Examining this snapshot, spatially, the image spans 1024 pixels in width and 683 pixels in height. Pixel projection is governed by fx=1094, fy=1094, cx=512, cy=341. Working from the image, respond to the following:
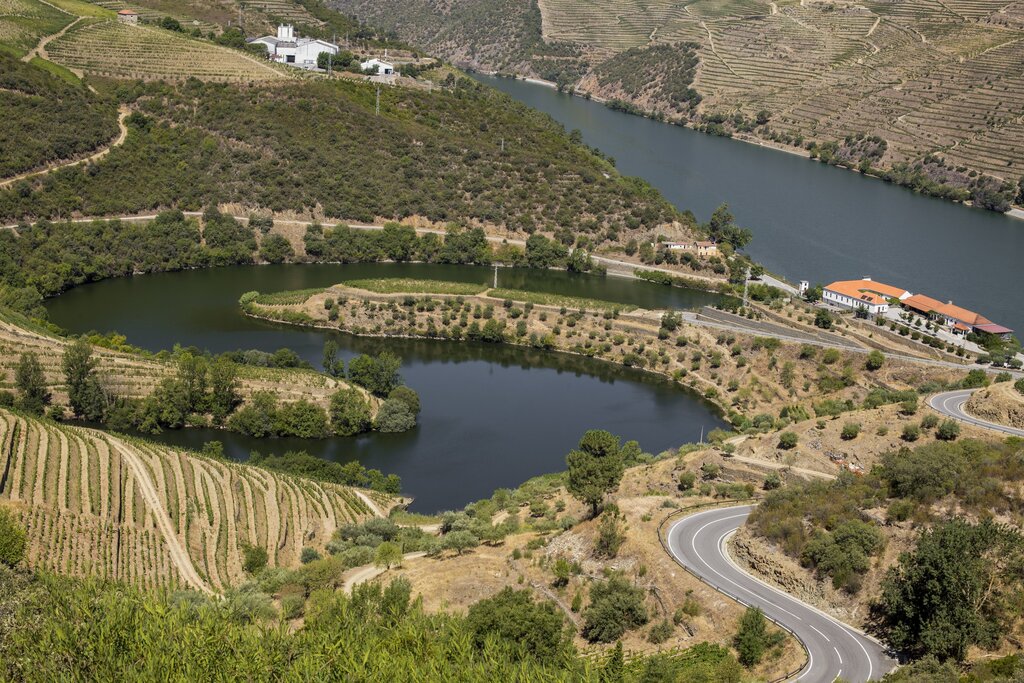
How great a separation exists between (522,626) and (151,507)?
20.1 metres

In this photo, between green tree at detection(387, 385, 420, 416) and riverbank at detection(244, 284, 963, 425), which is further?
riverbank at detection(244, 284, 963, 425)

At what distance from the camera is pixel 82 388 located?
55.7 meters

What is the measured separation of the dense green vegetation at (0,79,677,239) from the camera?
91875mm

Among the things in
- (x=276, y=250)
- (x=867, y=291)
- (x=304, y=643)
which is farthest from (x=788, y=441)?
(x=276, y=250)

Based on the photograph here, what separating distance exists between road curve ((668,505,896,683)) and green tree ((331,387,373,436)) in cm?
2489

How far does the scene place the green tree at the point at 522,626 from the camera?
27.4 m

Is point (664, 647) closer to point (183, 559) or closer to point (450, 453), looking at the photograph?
point (183, 559)

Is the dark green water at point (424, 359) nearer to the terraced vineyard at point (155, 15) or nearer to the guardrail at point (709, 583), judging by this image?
the guardrail at point (709, 583)

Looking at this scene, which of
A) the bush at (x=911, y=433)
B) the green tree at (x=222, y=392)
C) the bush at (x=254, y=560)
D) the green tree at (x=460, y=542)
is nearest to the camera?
the green tree at (x=460, y=542)

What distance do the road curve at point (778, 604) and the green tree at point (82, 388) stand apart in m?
33.6

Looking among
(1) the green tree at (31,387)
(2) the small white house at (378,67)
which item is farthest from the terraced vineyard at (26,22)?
(1) the green tree at (31,387)

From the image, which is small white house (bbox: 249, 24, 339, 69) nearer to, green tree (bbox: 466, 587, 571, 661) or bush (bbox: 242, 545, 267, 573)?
bush (bbox: 242, 545, 267, 573)

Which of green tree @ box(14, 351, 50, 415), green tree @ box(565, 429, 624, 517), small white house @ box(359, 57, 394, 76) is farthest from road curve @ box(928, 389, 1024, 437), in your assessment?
small white house @ box(359, 57, 394, 76)

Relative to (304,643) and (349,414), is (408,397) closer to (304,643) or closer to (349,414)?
(349,414)
